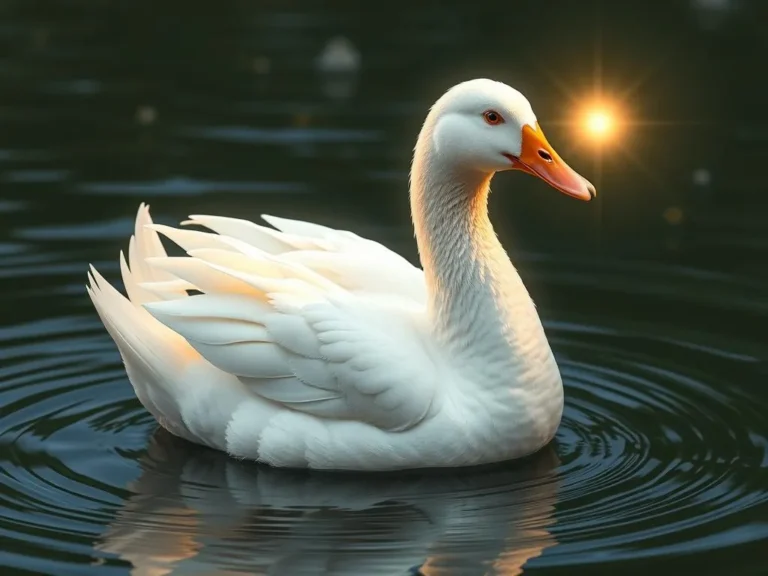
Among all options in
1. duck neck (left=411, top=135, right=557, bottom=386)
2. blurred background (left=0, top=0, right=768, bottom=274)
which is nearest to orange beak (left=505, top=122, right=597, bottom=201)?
duck neck (left=411, top=135, right=557, bottom=386)

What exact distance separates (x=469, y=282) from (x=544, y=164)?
686 millimetres

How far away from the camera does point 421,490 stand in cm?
709

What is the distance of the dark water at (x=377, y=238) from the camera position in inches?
257

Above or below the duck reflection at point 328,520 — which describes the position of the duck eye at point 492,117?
above

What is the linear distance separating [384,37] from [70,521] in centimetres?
1155

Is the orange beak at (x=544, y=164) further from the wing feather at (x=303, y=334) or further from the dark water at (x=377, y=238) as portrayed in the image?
the dark water at (x=377, y=238)

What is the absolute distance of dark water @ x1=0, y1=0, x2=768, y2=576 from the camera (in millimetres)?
6531

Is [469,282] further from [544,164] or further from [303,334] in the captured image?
[303,334]

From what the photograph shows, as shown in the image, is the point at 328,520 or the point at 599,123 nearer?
the point at 328,520

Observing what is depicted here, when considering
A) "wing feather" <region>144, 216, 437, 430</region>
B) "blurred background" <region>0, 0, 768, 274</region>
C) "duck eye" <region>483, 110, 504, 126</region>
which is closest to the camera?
"wing feather" <region>144, 216, 437, 430</region>

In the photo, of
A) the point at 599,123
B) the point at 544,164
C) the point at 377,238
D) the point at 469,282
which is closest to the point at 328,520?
the point at 469,282

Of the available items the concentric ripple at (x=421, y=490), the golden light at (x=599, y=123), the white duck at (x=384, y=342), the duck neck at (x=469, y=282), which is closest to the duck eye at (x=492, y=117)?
the white duck at (x=384, y=342)

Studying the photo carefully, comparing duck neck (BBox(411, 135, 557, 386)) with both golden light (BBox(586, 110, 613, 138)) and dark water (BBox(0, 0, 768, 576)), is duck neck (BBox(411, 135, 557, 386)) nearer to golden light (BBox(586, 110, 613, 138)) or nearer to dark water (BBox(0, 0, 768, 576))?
dark water (BBox(0, 0, 768, 576))

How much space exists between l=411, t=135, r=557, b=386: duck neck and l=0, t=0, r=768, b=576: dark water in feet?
1.88
